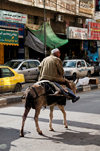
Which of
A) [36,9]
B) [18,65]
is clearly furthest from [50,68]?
[36,9]

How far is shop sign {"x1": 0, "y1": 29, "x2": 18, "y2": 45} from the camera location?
23.8 m

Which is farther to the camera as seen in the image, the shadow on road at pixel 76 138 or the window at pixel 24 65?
the window at pixel 24 65

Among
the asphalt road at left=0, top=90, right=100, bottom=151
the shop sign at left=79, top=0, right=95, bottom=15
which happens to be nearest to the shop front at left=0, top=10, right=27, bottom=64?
the shop sign at left=79, top=0, right=95, bottom=15

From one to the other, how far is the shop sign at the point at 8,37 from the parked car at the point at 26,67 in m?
2.90

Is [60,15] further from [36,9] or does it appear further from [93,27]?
[93,27]

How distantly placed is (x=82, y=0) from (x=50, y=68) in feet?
93.6

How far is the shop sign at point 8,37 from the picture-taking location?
2381 cm

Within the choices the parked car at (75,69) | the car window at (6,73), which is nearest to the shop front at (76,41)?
the parked car at (75,69)

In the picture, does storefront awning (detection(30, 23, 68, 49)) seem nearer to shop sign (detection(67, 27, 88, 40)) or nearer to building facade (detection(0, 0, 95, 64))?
building facade (detection(0, 0, 95, 64))

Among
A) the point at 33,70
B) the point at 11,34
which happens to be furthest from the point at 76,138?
the point at 11,34

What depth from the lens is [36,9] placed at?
28.7m

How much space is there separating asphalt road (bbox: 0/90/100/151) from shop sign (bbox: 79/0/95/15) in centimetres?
2577

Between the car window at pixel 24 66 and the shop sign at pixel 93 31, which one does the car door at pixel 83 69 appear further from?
the shop sign at pixel 93 31

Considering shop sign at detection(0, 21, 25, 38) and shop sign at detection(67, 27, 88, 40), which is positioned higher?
shop sign at detection(0, 21, 25, 38)
